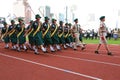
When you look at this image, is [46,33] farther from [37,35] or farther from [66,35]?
[66,35]

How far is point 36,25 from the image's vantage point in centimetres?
1496

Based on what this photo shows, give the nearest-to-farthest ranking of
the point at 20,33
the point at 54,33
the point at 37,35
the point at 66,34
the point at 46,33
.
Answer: the point at 37,35 < the point at 46,33 < the point at 54,33 < the point at 20,33 < the point at 66,34

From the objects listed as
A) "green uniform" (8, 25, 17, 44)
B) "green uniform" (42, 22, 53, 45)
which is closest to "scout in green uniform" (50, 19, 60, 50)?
"green uniform" (42, 22, 53, 45)

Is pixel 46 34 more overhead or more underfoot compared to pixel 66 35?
more overhead

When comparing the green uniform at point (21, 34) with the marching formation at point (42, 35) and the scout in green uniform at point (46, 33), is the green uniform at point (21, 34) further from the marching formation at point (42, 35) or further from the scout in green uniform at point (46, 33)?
the scout in green uniform at point (46, 33)

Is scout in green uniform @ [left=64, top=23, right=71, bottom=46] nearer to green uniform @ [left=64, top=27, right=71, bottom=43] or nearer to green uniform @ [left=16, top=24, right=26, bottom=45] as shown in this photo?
green uniform @ [left=64, top=27, right=71, bottom=43]

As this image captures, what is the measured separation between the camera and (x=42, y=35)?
16109 mm

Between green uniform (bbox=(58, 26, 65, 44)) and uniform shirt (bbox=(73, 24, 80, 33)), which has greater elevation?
uniform shirt (bbox=(73, 24, 80, 33))

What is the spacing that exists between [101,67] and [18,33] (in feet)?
29.3

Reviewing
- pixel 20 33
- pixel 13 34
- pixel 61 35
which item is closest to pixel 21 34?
pixel 20 33

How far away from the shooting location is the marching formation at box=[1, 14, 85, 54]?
1514 cm

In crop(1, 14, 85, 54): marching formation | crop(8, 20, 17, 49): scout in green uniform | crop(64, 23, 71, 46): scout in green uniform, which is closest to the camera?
crop(1, 14, 85, 54): marching formation

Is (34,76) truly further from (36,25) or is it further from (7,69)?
(36,25)

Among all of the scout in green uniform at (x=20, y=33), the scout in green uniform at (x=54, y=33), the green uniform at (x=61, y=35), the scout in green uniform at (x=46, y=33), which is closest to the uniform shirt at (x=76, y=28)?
the green uniform at (x=61, y=35)
